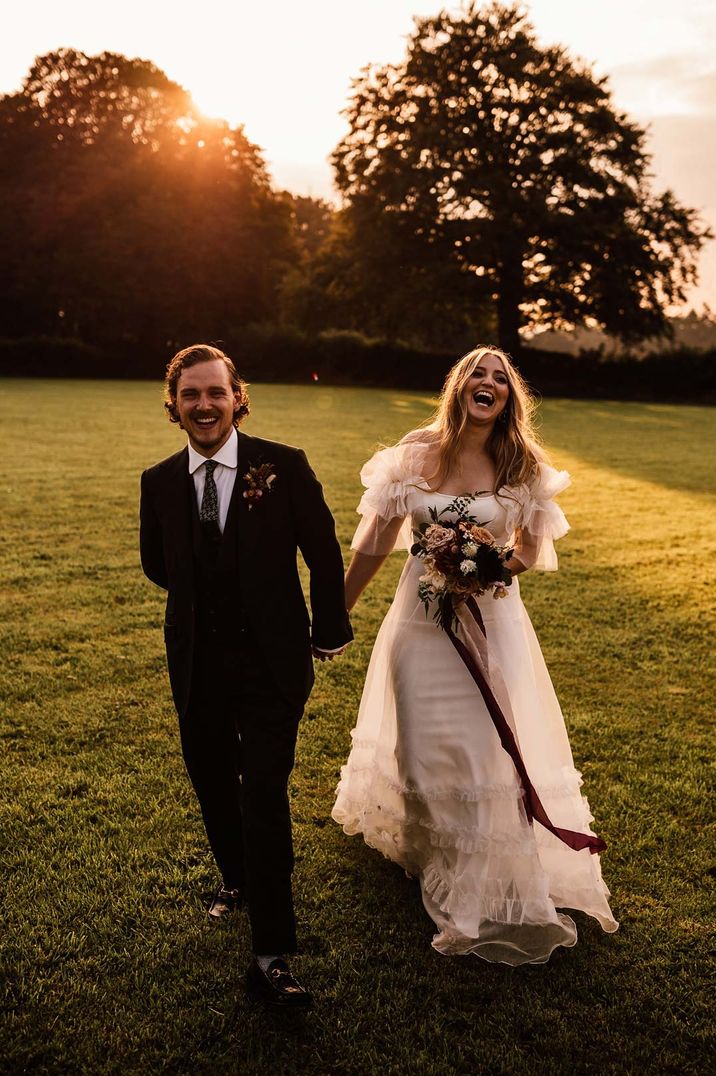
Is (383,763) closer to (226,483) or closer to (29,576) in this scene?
(226,483)

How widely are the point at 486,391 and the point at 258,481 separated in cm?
137

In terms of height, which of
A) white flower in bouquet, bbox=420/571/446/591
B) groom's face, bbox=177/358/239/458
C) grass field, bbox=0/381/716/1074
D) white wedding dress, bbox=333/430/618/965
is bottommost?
grass field, bbox=0/381/716/1074

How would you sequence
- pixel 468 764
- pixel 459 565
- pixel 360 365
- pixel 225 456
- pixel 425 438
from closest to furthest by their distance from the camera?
pixel 225 456 → pixel 459 565 → pixel 468 764 → pixel 425 438 → pixel 360 365

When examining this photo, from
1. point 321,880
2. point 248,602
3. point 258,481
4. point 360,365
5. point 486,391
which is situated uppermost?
point 360,365

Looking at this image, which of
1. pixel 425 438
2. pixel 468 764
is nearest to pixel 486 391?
pixel 425 438

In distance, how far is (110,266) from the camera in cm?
4809

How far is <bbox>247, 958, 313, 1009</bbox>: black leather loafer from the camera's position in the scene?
10.7 feet

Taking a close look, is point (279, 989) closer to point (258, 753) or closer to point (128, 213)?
point (258, 753)

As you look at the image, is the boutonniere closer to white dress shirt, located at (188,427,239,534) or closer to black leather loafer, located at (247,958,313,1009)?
white dress shirt, located at (188,427,239,534)

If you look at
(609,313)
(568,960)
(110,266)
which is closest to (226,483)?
(568,960)

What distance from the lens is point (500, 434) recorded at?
4.32 metres

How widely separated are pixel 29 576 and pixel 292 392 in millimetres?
30110

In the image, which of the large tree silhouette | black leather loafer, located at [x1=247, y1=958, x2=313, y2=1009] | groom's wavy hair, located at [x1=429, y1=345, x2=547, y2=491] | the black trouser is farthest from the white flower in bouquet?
the large tree silhouette

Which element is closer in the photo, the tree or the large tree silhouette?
the tree
